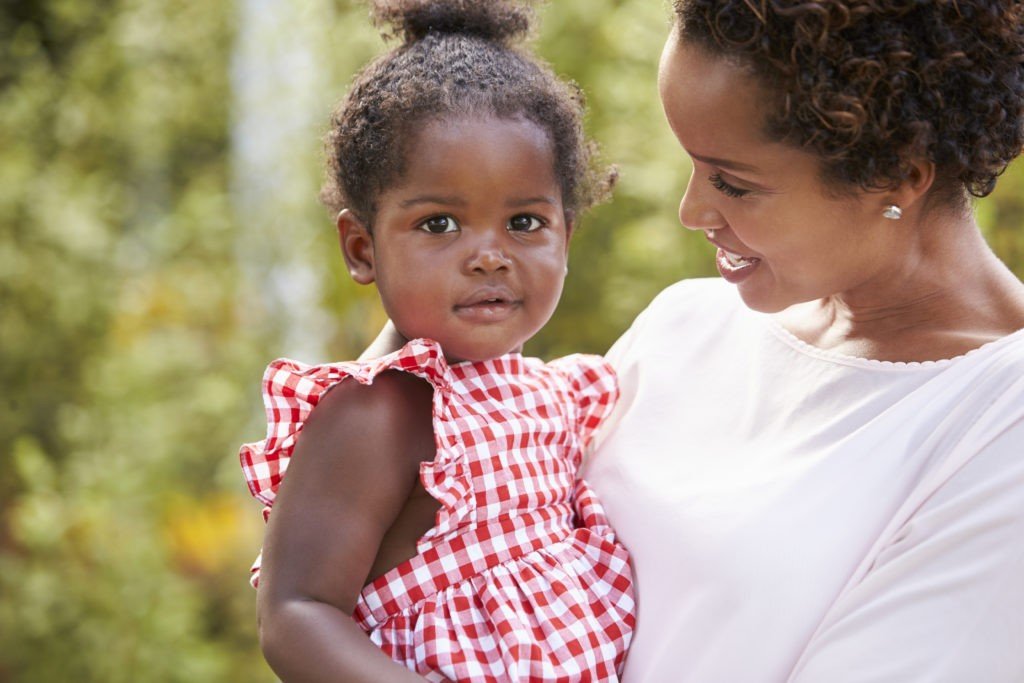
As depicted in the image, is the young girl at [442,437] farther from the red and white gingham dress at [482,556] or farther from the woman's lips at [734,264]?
the woman's lips at [734,264]

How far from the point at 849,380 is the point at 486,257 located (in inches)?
22.7

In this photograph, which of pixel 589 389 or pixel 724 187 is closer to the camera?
pixel 724 187

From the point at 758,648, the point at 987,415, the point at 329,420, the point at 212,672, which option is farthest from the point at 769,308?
the point at 212,672

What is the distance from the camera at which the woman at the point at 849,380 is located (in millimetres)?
1533

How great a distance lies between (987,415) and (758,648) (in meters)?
0.44

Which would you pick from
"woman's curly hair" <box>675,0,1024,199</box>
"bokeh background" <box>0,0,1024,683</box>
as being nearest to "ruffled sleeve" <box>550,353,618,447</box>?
"woman's curly hair" <box>675,0,1024,199</box>

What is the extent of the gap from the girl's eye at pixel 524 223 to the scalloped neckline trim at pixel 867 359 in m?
0.45

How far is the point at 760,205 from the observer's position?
176 cm

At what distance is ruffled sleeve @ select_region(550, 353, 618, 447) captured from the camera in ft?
6.75

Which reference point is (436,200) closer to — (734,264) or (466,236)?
(466,236)

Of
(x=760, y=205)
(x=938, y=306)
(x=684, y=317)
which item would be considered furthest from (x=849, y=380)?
(x=684, y=317)

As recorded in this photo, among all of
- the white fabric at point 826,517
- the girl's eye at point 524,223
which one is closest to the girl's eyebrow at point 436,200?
the girl's eye at point 524,223

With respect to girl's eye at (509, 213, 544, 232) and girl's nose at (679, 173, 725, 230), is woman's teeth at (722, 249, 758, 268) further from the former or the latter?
girl's eye at (509, 213, 544, 232)

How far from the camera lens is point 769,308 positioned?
186 centimetres
